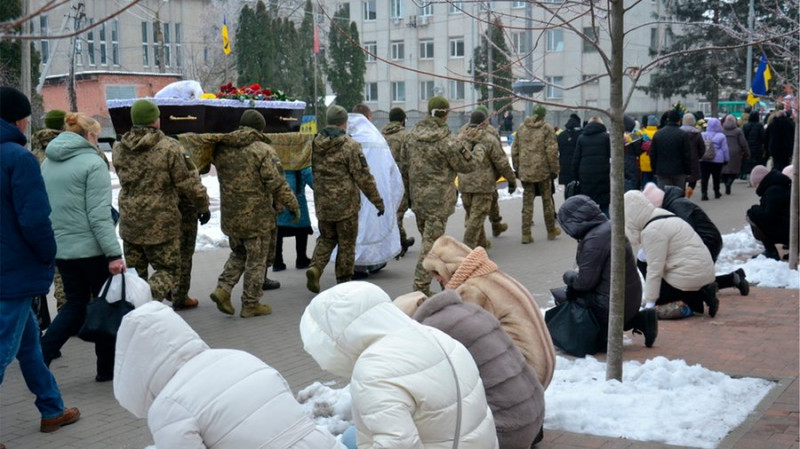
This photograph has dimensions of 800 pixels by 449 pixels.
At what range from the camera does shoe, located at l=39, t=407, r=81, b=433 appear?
598 centimetres

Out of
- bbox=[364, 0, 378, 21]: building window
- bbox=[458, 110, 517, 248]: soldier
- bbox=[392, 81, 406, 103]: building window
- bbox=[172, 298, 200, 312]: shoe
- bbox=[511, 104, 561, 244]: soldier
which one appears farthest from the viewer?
bbox=[392, 81, 406, 103]: building window

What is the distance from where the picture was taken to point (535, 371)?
209 inches

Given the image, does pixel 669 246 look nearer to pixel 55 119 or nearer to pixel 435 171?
pixel 435 171

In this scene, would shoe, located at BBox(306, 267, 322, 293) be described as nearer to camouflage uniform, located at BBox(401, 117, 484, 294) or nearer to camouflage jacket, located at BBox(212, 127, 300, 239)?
camouflage jacket, located at BBox(212, 127, 300, 239)

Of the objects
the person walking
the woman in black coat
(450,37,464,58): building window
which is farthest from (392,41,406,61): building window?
the person walking

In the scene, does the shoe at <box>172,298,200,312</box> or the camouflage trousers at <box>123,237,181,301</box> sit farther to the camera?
the shoe at <box>172,298,200,312</box>

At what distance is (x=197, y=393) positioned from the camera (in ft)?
11.1

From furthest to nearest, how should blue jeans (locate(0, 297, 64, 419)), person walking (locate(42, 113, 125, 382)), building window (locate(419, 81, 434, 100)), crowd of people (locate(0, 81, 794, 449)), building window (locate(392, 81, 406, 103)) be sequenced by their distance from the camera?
building window (locate(392, 81, 406, 103))
building window (locate(419, 81, 434, 100))
person walking (locate(42, 113, 125, 382))
blue jeans (locate(0, 297, 64, 419))
crowd of people (locate(0, 81, 794, 449))

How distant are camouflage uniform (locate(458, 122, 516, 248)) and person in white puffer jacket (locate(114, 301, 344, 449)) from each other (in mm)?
9071

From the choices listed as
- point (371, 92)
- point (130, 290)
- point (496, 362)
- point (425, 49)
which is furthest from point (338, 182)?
point (371, 92)

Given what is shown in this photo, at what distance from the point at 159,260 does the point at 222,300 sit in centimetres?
100

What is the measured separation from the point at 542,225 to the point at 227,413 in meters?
13.7

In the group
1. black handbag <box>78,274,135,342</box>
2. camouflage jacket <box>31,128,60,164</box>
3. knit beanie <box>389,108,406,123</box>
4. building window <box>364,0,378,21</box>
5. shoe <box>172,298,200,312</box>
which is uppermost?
building window <box>364,0,378,21</box>

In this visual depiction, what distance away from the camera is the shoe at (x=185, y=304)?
32.6 ft
